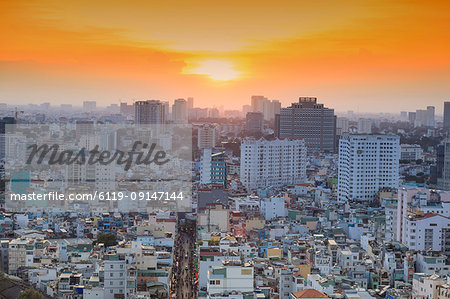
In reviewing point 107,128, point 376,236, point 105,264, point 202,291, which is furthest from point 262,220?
point 107,128

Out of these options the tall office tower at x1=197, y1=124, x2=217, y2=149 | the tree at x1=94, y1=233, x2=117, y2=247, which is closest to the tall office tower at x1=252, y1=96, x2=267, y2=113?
the tall office tower at x1=197, y1=124, x2=217, y2=149

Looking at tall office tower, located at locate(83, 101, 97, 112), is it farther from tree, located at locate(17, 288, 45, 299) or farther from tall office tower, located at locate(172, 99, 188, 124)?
tree, located at locate(17, 288, 45, 299)

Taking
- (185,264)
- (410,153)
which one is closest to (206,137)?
(410,153)

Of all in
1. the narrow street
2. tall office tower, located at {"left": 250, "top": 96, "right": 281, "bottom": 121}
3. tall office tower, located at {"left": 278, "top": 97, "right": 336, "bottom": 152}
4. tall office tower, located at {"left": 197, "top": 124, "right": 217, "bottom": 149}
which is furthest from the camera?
tall office tower, located at {"left": 250, "top": 96, "right": 281, "bottom": 121}

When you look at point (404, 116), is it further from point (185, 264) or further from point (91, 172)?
point (185, 264)

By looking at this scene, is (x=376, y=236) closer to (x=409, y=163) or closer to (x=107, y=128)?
(x=409, y=163)
